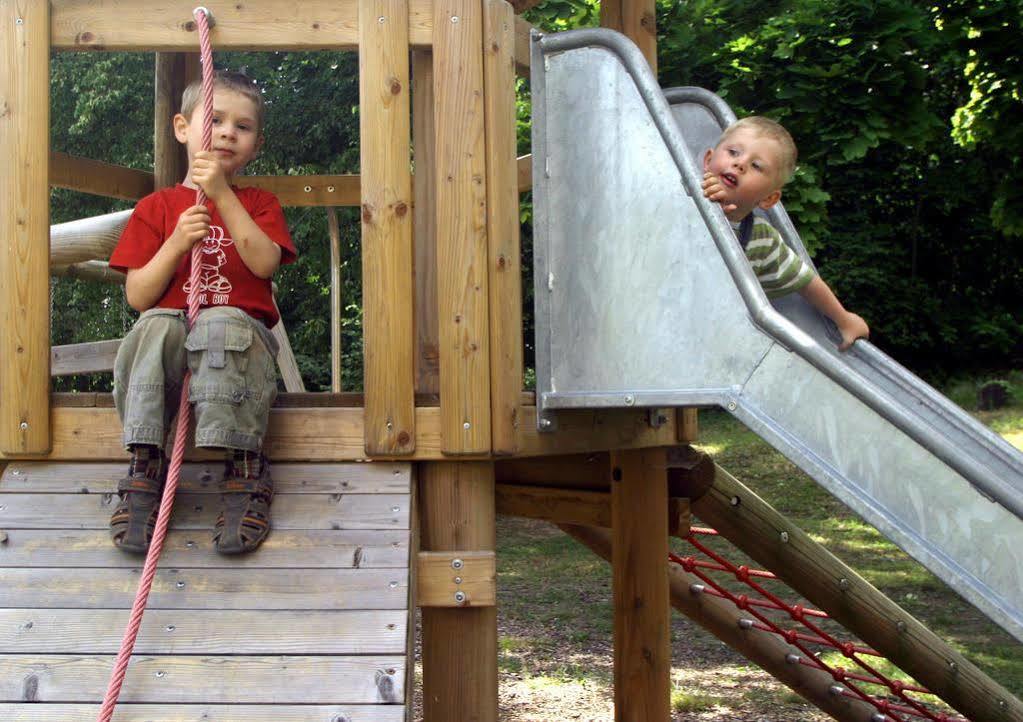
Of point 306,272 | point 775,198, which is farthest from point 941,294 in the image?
point 775,198

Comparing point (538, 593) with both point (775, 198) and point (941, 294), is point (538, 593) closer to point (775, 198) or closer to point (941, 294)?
point (775, 198)

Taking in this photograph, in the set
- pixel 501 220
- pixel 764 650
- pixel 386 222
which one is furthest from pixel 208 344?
pixel 764 650

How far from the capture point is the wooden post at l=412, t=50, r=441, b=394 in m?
3.36

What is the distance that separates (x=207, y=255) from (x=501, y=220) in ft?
2.35

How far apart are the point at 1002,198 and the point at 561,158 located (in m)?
6.61

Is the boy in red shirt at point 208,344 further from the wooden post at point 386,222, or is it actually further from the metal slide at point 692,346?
the metal slide at point 692,346

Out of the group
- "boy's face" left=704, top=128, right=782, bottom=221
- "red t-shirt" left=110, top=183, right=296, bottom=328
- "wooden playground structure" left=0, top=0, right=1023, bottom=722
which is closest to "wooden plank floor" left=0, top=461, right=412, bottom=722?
"wooden playground structure" left=0, top=0, right=1023, bottom=722

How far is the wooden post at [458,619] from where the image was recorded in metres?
3.04

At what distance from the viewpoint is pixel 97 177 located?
4.96m

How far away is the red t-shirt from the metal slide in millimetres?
687

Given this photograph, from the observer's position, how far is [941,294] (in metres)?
19.0

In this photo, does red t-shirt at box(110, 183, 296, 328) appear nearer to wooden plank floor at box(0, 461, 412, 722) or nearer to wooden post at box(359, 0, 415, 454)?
wooden post at box(359, 0, 415, 454)

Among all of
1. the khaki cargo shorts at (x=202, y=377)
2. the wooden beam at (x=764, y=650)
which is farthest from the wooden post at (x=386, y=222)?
the wooden beam at (x=764, y=650)

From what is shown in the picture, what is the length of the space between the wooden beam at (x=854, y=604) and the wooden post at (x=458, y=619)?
205cm
